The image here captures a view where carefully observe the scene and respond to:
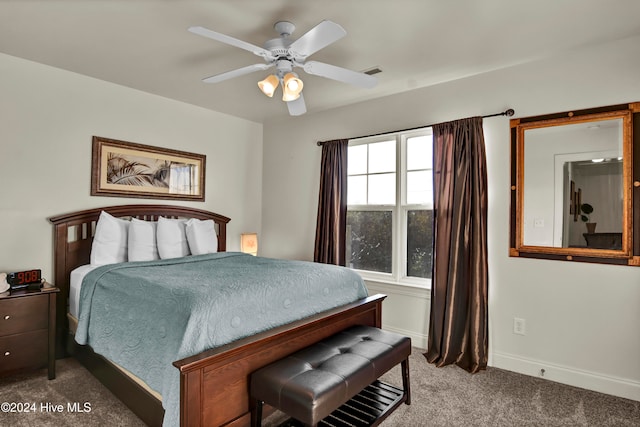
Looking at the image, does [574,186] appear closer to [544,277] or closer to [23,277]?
[544,277]

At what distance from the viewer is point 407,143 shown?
3.82 metres

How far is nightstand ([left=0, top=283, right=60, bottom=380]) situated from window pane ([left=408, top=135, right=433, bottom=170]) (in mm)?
3409

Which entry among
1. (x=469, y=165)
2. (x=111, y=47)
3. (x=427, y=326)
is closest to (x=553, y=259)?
(x=469, y=165)

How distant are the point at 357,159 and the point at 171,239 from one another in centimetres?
222

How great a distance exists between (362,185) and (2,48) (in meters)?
3.47

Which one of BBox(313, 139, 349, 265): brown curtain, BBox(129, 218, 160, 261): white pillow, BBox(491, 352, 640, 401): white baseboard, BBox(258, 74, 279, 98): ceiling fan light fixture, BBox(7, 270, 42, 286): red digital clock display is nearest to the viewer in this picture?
BBox(258, 74, 279, 98): ceiling fan light fixture

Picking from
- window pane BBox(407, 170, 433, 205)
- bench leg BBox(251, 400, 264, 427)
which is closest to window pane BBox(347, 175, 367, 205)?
window pane BBox(407, 170, 433, 205)

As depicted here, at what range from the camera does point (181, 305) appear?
6.24 ft

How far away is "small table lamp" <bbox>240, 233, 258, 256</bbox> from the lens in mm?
4582

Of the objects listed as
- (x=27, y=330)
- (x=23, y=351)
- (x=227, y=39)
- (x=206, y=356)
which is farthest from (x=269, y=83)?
(x=23, y=351)

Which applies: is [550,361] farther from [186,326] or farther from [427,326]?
[186,326]

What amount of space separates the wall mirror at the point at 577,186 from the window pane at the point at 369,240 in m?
1.28

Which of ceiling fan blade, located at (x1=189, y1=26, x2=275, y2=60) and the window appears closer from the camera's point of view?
ceiling fan blade, located at (x1=189, y1=26, x2=275, y2=60)

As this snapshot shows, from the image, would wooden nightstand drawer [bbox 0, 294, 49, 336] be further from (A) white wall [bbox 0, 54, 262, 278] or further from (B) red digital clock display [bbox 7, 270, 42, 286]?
(A) white wall [bbox 0, 54, 262, 278]
